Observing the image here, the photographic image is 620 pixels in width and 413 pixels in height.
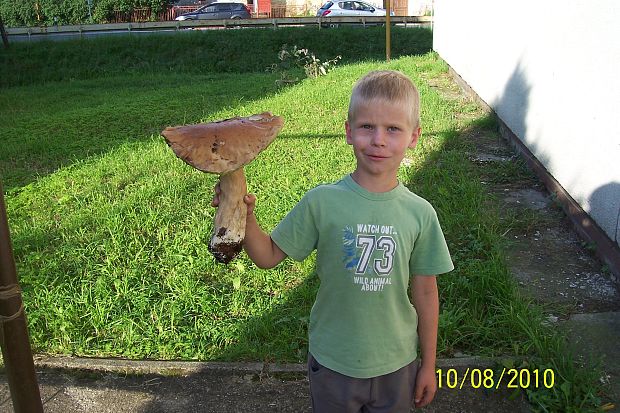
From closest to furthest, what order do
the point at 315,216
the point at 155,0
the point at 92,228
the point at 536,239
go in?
the point at 315,216, the point at 536,239, the point at 92,228, the point at 155,0

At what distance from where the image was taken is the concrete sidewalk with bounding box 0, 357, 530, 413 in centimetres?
280

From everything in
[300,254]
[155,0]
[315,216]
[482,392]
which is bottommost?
[482,392]

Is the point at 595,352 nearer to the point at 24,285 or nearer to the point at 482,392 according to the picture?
the point at 482,392

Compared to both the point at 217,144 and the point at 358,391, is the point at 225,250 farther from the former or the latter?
the point at 358,391

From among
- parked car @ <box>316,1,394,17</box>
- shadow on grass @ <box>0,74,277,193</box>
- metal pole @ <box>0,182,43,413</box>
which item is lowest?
shadow on grass @ <box>0,74,277,193</box>

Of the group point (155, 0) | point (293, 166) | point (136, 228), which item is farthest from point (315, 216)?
point (155, 0)

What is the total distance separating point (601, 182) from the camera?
4.11 metres

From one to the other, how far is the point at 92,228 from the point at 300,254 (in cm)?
335

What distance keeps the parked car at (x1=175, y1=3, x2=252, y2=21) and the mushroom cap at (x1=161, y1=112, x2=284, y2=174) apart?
89.2ft

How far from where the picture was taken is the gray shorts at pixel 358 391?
6.11 ft

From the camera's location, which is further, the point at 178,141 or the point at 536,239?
the point at 536,239

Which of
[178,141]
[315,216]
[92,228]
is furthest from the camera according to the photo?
[92,228]
